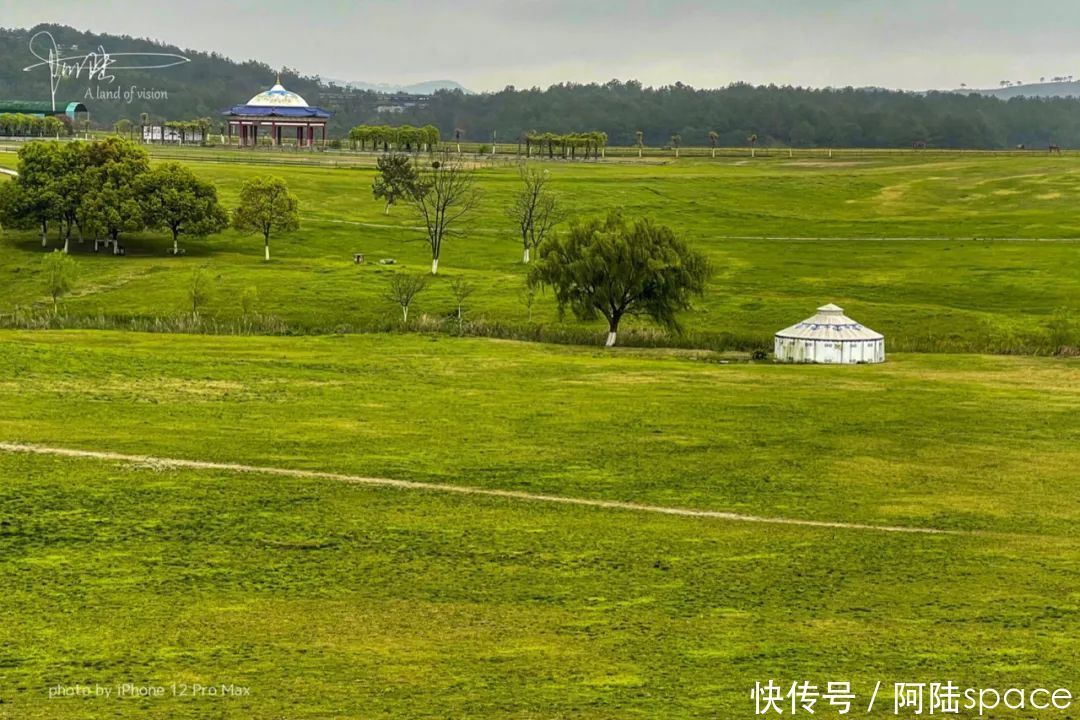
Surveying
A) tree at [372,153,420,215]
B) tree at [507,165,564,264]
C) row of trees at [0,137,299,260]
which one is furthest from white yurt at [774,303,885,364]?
tree at [372,153,420,215]

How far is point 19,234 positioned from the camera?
327ft

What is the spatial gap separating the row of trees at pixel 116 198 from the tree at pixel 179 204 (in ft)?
0.19

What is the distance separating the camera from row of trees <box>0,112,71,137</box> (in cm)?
18862

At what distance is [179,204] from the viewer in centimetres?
9594

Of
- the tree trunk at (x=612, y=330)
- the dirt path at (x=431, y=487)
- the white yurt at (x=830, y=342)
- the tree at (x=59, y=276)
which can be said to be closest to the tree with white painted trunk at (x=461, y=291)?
the tree trunk at (x=612, y=330)

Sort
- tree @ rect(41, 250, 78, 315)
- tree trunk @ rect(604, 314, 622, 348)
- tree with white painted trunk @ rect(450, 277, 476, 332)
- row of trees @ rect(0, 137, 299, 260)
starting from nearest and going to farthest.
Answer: tree trunk @ rect(604, 314, 622, 348), tree with white painted trunk @ rect(450, 277, 476, 332), tree @ rect(41, 250, 78, 315), row of trees @ rect(0, 137, 299, 260)

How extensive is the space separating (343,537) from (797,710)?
1208 centimetres

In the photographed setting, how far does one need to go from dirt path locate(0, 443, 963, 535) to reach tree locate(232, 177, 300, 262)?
60.8m

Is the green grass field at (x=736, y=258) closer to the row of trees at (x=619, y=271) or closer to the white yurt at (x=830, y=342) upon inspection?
the row of trees at (x=619, y=271)

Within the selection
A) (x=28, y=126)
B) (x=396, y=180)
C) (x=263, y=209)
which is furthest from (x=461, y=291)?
(x=28, y=126)

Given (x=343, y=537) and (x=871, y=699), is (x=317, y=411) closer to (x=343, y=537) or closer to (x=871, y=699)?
(x=343, y=537)

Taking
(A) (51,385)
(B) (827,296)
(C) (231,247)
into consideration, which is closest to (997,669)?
(A) (51,385)

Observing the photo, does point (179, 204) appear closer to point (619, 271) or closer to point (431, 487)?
point (619, 271)

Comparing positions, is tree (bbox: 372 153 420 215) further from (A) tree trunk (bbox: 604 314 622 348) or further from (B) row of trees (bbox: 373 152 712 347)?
(A) tree trunk (bbox: 604 314 622 348)
